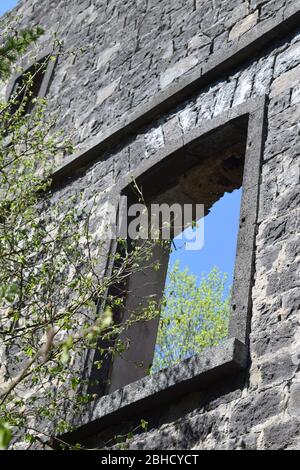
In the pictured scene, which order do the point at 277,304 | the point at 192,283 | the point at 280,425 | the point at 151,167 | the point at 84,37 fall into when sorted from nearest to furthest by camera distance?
the point at 280,425
the point at 277,304
the point at 151,167
the point at 84,37
the point at 192,283

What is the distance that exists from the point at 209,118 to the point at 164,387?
6.15ft

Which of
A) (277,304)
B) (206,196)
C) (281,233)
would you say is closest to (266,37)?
(206,196)

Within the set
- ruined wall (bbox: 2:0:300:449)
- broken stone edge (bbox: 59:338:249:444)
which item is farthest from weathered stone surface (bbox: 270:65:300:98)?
broken stone edge (bbox: 59:338:249:444)

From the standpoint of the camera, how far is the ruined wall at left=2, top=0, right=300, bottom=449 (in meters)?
3.94

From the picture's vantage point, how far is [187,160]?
5.54m

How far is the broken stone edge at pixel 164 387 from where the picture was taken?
4.08 meters

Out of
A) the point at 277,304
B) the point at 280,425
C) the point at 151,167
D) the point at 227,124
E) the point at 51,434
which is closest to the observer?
the point at 280,425

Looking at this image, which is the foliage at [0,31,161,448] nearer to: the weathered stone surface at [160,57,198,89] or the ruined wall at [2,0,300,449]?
the ruined wall at [2,0,300,449]

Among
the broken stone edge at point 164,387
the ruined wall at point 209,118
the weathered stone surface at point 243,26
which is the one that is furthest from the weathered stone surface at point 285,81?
the broken stone edge at point 164,387

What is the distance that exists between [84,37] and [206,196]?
2458 millimetres

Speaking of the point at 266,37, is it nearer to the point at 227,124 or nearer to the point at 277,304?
the point at 227,124

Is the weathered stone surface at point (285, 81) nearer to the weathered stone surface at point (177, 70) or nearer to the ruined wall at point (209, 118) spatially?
the ruined wall at point (209, 118)

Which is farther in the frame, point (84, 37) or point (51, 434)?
point (84, 37)

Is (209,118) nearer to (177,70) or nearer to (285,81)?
(285,81)
